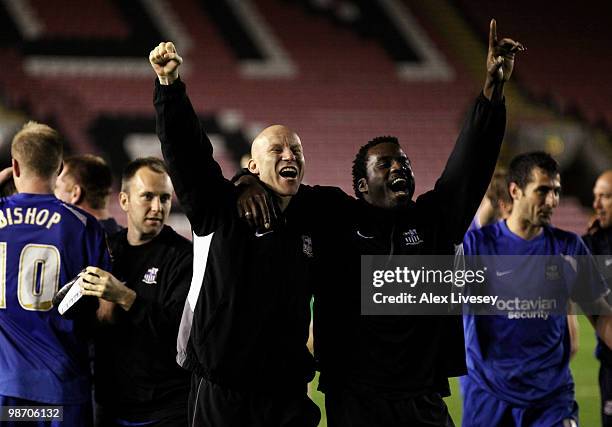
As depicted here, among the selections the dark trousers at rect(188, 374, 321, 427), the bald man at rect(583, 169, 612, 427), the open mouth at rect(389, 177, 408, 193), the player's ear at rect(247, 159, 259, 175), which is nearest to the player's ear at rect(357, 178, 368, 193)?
the open mouth at rect(389, 177, 408, 193)

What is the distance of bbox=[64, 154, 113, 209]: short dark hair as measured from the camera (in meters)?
5.70

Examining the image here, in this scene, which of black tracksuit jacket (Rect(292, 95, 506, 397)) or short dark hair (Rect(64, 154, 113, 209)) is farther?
short dark hair (Rect(64, 154, 113, 209))


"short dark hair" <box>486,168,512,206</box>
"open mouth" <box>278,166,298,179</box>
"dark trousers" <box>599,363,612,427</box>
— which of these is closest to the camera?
"open mouth" <box>278,166,298,179</box>

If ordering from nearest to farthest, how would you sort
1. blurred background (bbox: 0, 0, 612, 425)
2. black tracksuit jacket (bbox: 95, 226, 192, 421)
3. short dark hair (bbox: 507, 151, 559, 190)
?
black tracksuit jacket (bbox: 95, 226, 192, 421) → short dark hair (bbox: 507, 151, 559, 190) → blurred background (bbox: 0, 0, 612, 425)

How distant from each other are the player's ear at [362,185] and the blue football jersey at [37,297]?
1.46 metres

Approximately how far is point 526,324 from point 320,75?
1637 cm

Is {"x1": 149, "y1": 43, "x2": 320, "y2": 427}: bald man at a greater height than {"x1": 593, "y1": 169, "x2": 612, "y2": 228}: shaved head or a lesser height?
lesser

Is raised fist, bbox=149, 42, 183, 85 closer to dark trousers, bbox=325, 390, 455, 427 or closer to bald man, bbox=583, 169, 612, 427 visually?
dark trousers, bbox=325, 390, 455, 427

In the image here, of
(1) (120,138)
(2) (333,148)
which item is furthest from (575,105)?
(1) (120,138)

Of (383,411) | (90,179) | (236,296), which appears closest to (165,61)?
(236,296)

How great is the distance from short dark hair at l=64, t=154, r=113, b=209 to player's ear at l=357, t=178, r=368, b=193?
6.97 ft

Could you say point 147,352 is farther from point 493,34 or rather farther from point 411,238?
point 493,34

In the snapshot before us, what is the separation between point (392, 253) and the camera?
13.6 feet

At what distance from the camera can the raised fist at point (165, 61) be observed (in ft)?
11.5
